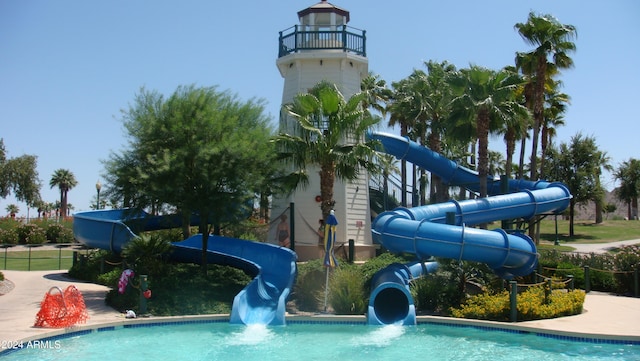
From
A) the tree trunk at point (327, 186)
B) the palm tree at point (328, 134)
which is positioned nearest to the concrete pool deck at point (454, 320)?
the tree trunk at point (327, 186)

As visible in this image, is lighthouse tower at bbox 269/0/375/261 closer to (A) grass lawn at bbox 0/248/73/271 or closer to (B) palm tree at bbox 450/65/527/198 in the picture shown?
(B) palm tree at bbox 450/65/527/198

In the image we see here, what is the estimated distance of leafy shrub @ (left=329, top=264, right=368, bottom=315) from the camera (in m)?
17.8

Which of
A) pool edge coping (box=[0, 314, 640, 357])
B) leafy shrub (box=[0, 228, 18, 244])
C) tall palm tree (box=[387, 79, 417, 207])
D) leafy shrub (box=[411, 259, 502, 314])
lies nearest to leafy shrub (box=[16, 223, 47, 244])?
leafy shrub (box=[0, 228, 18, 244])

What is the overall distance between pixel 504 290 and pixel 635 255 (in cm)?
722

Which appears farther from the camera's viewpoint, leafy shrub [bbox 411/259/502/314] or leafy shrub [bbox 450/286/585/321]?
leafy shrub [bbox 411/259/502/314]

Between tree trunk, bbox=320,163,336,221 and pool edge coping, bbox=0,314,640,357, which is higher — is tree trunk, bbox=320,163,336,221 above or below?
above

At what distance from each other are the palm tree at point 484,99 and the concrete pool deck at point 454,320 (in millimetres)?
8055

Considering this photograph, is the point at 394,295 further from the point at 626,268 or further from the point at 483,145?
the point at 483,145

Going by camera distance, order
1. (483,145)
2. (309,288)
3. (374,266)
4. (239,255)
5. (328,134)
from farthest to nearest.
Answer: (483,145) < (239,255) < (374,266) < (328,134) < (309,288)

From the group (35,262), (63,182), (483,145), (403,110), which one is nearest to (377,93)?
(403,110)

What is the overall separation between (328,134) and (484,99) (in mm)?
8156

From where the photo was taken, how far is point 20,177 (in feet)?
225

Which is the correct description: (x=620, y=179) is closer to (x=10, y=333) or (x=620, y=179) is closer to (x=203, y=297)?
(x=203, y=297)

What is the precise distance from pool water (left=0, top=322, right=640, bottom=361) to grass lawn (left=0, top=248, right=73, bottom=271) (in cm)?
1529
